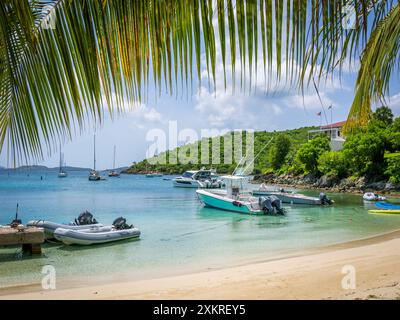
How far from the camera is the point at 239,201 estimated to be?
2727 centimetres

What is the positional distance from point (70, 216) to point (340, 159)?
34776mm

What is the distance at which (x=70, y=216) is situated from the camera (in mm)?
31078

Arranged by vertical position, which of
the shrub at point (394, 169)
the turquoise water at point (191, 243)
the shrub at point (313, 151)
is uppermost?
the shrub at point (313, 151)

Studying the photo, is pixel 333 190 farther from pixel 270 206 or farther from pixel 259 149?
pixel 259 149

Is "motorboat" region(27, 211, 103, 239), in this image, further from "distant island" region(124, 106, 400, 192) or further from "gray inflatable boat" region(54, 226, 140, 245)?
"distant island" region(124, 106, 400, 192)

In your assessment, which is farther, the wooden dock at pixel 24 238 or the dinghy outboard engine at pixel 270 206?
the dinghy outboard engine at pixel 270 206

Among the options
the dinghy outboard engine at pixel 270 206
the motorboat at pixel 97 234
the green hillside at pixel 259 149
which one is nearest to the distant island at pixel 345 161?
the green hillside at pixel 259 149

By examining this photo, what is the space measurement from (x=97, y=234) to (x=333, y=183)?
143 feet

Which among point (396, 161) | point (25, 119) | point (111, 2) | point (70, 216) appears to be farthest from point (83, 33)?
point (396, 161)

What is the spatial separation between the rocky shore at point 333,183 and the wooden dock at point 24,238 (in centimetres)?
3810

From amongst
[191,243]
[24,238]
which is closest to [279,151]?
[191,243]

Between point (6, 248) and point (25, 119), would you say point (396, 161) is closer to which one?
point (6, 248)

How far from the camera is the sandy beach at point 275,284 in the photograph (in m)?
8.65

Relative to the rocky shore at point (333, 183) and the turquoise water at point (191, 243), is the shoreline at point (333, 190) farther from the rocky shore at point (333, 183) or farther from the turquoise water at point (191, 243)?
the turquoise water at point (191, 243)
